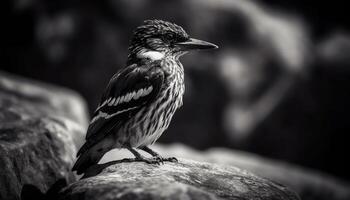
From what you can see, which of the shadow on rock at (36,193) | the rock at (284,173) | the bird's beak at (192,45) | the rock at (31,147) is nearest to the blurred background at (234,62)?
the rock at (284,173)

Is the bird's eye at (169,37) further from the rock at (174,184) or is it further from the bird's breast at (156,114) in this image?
the rock at (174,184)

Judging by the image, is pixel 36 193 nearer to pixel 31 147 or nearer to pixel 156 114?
pixel 31 147

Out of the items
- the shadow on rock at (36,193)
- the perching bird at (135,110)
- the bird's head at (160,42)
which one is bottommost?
the shadow on rock at (36,193)

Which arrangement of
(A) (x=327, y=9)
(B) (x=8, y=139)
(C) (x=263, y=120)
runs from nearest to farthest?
(B) (x=8, y=139) → (C) (x=263, y=120) → (A) (x=327, y=9)

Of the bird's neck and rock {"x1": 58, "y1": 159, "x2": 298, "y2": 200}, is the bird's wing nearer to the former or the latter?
the bird's neck

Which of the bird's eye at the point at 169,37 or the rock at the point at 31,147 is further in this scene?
the bird's eye at the point at 169,37

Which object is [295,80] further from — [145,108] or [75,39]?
[145,108]

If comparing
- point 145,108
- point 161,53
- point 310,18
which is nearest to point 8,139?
point 145,108
